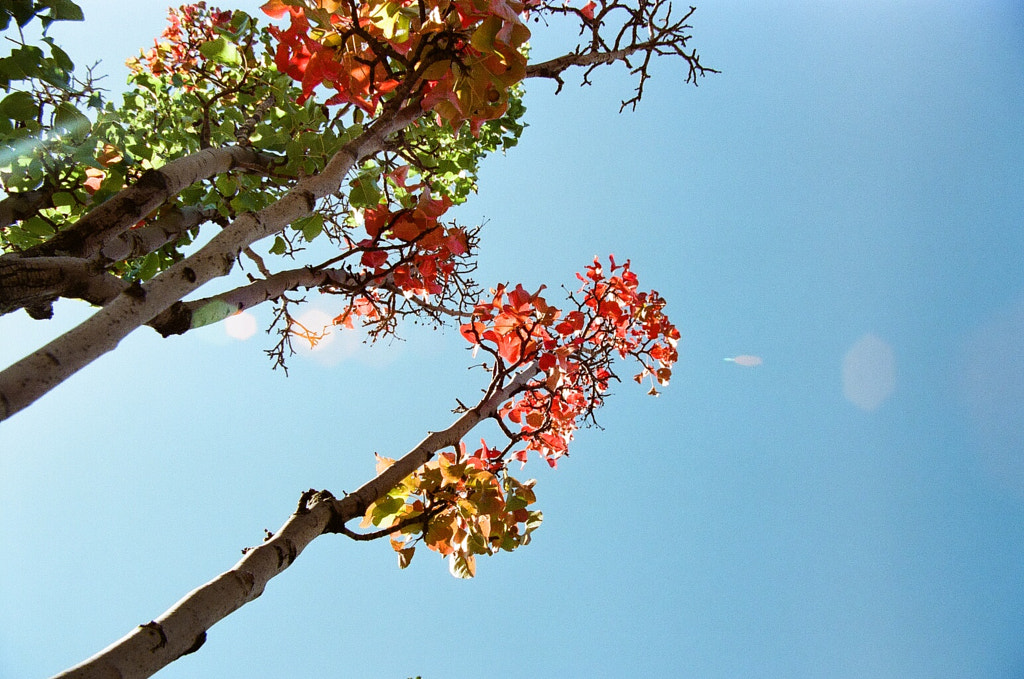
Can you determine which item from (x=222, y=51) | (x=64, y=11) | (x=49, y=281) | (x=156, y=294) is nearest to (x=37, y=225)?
(x=64, y=11)

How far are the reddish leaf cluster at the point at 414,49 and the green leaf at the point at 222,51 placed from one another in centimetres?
41

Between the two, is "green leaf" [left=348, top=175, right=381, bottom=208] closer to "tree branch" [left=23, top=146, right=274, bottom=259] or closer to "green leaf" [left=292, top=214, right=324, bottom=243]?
"green leaf" [left=292, top=214, right=324, bottom=243]

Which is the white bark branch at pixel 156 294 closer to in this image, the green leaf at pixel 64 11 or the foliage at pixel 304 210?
the foliage at pixel 304 210

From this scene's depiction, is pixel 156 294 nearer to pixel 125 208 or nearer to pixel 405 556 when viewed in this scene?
pixel 125 208

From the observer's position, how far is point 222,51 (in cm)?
212

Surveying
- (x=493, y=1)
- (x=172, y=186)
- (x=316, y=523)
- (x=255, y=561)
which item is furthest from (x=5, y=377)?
(x=493, y=1)

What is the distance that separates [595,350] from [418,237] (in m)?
1.62

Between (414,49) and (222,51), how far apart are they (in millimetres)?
933

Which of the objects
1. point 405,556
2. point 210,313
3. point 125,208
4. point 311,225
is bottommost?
point 405,556

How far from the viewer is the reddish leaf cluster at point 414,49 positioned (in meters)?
1.70

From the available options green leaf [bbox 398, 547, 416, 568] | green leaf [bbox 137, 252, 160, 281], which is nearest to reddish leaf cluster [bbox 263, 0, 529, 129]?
green leaf [bbox 398, 547, 416, 568]

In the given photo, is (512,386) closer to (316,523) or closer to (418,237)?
(418,237)

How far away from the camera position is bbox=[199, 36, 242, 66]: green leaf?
2.10 m

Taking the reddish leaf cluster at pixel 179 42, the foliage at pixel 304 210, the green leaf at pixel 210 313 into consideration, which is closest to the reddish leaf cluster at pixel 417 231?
the foliage at pixel 304 210
